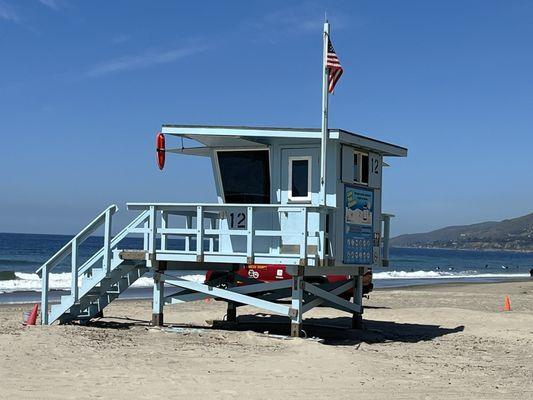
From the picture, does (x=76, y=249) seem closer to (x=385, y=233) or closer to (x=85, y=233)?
(x=85, y=233)

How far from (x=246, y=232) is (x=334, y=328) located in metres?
4.51

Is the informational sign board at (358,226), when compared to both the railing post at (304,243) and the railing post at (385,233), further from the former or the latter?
the railing post at (304,243)

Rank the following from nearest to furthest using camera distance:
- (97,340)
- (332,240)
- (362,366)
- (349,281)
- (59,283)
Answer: (362,366) < (97,340) < (332,240) < (349,281) < (59,283)

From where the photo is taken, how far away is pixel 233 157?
16.2 meters

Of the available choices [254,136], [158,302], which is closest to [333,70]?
[254,136]

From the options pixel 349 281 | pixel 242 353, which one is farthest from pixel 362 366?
pixel 349 281

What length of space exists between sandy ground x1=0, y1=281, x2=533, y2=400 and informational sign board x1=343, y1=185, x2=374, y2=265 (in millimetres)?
1694

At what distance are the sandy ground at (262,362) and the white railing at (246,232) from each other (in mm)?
1514

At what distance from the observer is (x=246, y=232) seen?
1438 centimetres

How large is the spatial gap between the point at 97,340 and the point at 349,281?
19.8ft

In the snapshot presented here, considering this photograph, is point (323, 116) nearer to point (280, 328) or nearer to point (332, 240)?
point (332, 240)

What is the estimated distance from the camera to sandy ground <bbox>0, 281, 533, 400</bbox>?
10.0 metres

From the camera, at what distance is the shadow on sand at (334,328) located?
1644 cm

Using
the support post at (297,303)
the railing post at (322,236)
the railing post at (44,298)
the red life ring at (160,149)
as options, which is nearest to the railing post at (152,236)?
the red life ring at (160,149)
